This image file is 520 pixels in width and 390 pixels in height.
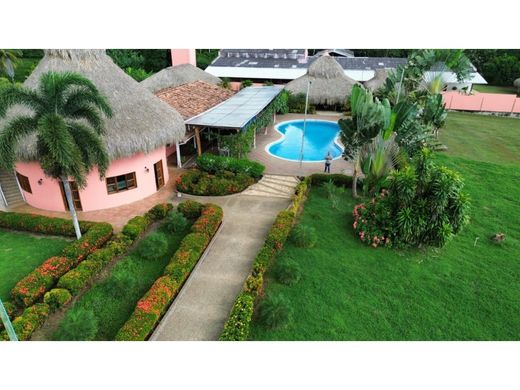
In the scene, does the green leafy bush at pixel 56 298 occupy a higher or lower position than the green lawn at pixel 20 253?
higher

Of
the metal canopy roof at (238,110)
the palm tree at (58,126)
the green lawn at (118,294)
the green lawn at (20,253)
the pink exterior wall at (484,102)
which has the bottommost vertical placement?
the green lawn at (118,294)

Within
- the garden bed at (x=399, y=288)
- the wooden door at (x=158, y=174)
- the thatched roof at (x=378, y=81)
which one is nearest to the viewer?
the garden bed at (x=399, y=288)

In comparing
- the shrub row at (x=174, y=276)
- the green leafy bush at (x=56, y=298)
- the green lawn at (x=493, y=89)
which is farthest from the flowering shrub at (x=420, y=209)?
the green lawn at (x=493, y=89)

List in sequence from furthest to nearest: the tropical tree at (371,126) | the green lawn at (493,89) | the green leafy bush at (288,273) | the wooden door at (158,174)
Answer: the green lawn at (493,89), the wooden door at (158,174), the tropical tree at (371,126), the green leafy bush at (288,273)

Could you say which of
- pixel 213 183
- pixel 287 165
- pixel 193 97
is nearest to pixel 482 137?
pixel 287 165

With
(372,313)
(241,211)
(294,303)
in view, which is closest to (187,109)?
(241,211)

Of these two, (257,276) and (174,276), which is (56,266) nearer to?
(174,276)

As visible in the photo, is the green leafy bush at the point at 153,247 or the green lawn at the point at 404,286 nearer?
the green lawn at the point at 404,286

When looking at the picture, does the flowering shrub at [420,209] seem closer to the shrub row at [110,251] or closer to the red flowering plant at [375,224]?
the red flowering plant at [375,224]
